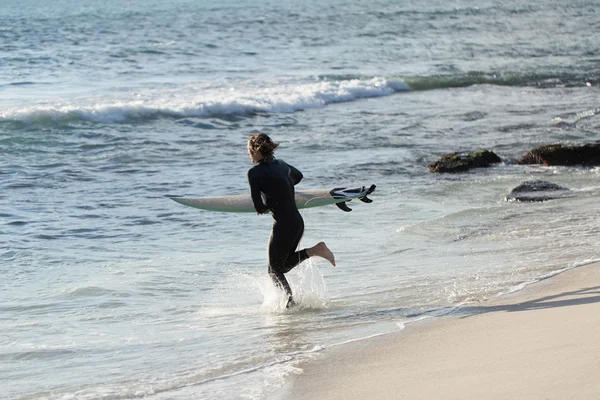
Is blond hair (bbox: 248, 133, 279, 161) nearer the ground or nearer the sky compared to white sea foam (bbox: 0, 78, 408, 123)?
nearer the ground

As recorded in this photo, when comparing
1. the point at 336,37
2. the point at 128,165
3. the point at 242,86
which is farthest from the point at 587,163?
the point at 336,37

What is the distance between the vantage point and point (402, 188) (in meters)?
13.6

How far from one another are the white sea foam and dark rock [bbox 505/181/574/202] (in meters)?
A: 11.6

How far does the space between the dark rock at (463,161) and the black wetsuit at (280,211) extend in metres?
7.62

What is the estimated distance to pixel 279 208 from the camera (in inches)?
293

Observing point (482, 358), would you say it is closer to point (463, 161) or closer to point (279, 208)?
point (279, 208)

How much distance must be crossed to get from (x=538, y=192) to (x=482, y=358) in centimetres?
751

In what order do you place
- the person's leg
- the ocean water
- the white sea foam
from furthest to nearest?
1. the white sea foam
2. the person's leg
3. the ocean water

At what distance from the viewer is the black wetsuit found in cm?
728

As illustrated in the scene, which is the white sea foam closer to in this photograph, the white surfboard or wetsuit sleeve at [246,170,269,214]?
the white surfboard

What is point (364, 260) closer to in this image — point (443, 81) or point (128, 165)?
point (128, 165)

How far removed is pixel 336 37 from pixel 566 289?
38.2m

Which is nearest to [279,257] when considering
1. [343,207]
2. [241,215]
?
[343,207]

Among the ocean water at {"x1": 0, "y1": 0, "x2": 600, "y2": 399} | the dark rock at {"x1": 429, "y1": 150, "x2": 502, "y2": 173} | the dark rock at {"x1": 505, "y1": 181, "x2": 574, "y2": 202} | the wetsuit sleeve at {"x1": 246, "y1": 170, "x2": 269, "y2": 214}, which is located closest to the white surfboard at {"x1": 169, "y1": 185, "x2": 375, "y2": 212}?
the ocean water at {"x1": 0, "y1": 0, "x2": 600, "y2": 399}
